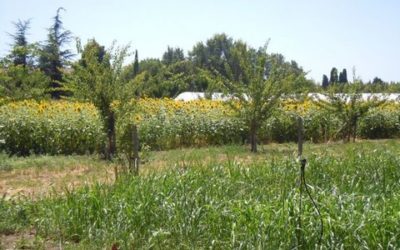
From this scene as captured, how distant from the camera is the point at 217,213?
438 cm

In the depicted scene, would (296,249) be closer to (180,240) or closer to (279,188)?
(180,240)

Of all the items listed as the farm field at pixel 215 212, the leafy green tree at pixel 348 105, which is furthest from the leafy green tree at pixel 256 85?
the farm field at pixel 215 212

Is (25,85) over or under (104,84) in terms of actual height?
over

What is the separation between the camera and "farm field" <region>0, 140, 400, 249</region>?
13.0ft

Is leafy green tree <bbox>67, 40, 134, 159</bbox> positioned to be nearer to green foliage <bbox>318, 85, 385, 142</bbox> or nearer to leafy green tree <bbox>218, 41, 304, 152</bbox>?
leafy green tree <bbox>218, 41, 304, 152</bbox>

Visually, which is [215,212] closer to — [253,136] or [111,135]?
[111,135]

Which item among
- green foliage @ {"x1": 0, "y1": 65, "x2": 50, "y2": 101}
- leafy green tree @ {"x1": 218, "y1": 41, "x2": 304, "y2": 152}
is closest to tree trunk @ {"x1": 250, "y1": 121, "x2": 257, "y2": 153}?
leafy green tree @ {"x1": 218, "y1": 41, "x2": 304, "y2": 152}

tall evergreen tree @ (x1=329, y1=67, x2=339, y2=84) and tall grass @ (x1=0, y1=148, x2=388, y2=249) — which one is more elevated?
tall evergreen tree @ (x1=329, y1=67, x2=339, y2=84)

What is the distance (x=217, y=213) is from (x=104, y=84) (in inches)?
254

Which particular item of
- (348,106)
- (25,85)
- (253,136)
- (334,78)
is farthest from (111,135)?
(334,78)

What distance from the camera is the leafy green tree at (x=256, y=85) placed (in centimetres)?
1221

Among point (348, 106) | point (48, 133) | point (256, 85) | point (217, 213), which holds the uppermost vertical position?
point (256, 85)

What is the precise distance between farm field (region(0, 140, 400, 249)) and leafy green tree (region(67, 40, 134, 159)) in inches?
166

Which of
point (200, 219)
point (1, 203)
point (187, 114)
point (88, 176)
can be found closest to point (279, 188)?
point (200, 219)
